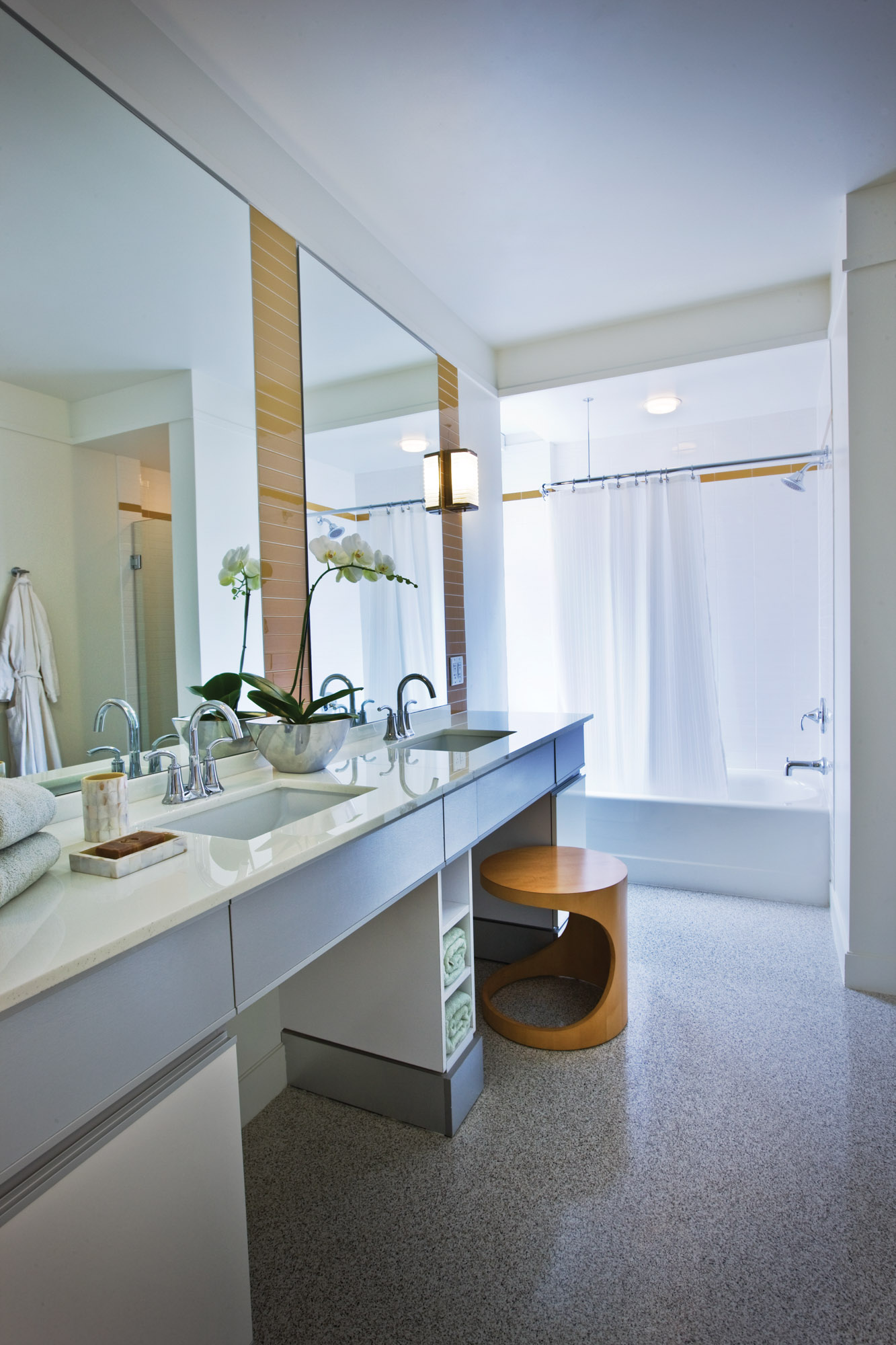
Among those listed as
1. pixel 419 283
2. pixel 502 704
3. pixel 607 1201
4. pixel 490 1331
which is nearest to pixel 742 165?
pixel 419 283

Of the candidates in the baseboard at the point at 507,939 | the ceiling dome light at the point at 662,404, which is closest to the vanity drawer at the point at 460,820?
the baseboard at the point at 507,939

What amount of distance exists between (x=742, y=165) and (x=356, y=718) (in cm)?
203

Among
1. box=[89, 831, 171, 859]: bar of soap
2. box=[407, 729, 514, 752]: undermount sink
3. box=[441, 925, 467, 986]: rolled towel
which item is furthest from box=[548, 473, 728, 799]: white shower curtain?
box=[89, 831, 171, 859]: bar of soap

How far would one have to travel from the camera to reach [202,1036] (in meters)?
0.94

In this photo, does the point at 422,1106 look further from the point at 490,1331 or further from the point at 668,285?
the point at 668,285

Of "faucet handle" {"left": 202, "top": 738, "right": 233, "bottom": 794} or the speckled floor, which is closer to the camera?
the speckled floor

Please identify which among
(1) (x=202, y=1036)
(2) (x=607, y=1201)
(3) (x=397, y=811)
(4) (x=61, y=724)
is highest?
(4) (x=61, y=724)

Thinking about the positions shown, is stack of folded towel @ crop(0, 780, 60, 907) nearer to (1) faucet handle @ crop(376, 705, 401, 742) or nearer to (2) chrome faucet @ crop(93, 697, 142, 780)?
(2) chrome faucet @ crop(93, 697, 142, 780)

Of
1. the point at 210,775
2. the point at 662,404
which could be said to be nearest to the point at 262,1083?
the point at 210,775

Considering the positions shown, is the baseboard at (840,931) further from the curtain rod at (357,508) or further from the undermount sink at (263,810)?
the curtain rod at (357,508)

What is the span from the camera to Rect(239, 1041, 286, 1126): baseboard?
1.77 metres

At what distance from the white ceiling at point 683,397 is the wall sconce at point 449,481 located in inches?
32.7

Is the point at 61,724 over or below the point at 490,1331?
over

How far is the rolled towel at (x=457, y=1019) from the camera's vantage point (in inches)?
68.0
